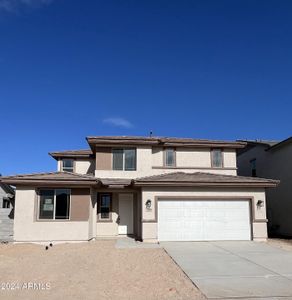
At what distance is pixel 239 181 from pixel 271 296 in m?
11.9

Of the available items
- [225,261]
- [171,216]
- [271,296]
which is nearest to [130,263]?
[225,261]

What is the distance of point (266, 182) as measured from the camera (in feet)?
64.8

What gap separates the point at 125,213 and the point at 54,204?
15.3ft

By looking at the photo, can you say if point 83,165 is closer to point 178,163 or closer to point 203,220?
point 178,163

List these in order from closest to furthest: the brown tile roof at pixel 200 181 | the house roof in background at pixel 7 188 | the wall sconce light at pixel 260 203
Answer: the brown tile roof at pixel 200 181 → the wall sconce light at pixel 260 203 → the house roof in background at pixel 7 188

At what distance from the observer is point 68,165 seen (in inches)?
985

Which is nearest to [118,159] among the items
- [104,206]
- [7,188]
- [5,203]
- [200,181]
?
[104,206]

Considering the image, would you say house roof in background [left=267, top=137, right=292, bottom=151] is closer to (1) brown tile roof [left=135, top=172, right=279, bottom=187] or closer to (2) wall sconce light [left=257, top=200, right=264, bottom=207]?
(1) brown tile roof [left=135, top=172, right=279, bottom=187]

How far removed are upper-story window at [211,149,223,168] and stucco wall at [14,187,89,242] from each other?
9271 mm

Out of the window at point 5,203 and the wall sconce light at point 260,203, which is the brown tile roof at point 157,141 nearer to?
the wall sconce light at point 260,203

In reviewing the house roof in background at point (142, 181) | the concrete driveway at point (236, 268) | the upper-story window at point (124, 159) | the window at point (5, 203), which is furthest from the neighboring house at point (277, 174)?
the window at point (5, 203)

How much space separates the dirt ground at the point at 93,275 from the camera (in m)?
8.45

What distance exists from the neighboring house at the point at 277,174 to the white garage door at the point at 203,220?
460cm

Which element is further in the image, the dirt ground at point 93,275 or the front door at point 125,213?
the front door at point 125,213
